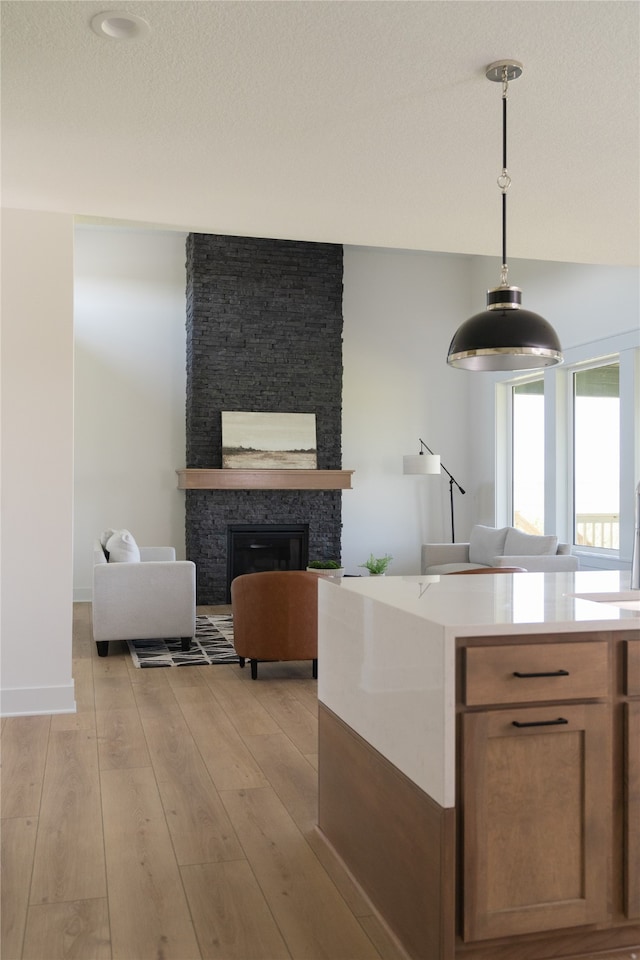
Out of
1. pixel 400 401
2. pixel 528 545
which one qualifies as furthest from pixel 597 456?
pixel 400 401

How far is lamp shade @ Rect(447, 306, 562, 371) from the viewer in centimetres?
274

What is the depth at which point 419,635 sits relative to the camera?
2131 mm

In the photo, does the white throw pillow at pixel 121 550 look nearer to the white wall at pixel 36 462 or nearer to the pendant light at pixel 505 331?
the white wall at pixel 36 462

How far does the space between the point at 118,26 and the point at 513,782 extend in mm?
2375

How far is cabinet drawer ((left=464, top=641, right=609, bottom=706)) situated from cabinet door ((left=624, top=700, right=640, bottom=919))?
12 cm

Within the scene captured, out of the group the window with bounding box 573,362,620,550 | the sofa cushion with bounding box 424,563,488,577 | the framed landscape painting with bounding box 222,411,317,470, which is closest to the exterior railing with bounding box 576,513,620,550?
the window with bounding box 573,362,620,550

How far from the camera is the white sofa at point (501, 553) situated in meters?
6.69

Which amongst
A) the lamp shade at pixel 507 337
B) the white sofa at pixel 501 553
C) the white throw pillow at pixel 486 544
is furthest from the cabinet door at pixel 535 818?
the white throw pillow at pixel 486 544

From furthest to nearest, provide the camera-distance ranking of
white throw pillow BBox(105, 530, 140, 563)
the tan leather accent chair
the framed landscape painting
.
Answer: the framed landscape painting → white throw pillow BBox(105, 530, 140, 563) → the tan leather accent chair

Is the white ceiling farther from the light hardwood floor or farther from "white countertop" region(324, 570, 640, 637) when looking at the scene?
the light hardwood floor

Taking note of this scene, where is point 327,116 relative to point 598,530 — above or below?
above

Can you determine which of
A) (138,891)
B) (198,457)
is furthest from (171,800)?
(198,457)

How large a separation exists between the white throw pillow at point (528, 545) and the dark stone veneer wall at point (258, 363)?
2.05 metres

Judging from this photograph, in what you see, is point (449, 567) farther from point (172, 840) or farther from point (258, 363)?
point (172, 840)
